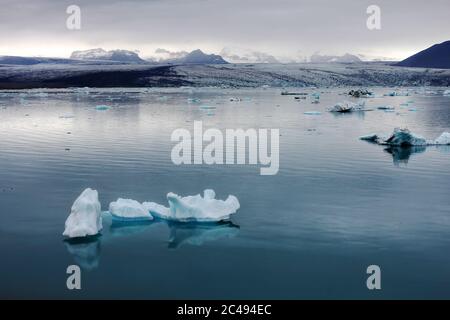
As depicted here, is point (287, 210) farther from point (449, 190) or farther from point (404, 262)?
point (449, 190)

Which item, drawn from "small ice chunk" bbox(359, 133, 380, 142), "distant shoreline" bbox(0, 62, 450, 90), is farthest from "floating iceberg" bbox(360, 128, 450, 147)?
"distant shoreline" bbox(0, 62, 450, 90)

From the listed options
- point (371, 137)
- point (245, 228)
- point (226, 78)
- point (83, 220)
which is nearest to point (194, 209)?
point (245, 228)

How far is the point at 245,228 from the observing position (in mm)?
9141

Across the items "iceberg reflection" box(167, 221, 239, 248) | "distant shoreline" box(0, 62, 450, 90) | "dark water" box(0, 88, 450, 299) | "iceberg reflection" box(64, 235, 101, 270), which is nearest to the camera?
"dark water" box(0, 88, 450, 299)

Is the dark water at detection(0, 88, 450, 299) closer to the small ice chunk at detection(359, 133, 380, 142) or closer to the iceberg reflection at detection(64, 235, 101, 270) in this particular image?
the iceberg reflection at detection(64, 235, 101, 270)

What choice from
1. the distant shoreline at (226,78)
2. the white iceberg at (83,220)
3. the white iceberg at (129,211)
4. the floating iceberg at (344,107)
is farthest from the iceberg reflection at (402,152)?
the distant shoreline at (226,78)

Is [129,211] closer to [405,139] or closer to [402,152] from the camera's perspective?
[402,152]

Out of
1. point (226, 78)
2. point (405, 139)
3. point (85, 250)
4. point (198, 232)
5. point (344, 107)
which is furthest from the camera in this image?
point (226, 78)

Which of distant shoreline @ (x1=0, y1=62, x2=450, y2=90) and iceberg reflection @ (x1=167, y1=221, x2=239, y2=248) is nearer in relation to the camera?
iceberg reflection @ (x1=167, y1=221, x2=239, y2=248)

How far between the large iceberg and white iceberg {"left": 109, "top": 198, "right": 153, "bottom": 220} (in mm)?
176

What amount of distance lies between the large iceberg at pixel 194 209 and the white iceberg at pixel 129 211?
0.18m

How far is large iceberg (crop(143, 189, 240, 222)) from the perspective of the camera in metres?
9.49

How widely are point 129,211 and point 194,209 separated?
3.70 ft
